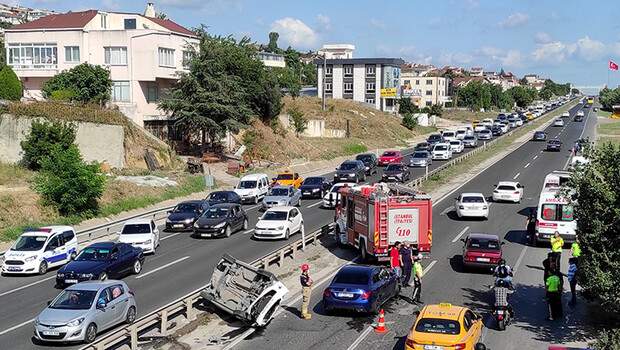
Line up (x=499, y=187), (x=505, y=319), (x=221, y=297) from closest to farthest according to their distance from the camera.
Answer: (x=505, y=319), (x=221, y=297), (x=499, y=187)

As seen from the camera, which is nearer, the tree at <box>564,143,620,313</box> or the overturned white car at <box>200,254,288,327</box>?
the tree at <box>564,143,620,313</box>

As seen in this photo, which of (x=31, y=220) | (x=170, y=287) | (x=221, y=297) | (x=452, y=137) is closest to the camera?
(x=221, y=297)

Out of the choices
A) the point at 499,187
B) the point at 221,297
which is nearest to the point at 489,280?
the point at 221,297

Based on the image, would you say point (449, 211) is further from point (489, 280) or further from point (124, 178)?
point (124, 178)

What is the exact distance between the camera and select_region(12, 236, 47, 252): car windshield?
2747cm

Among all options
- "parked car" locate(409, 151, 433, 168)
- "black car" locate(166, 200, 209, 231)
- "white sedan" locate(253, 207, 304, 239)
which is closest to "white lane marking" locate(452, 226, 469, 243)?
"white sedan" locate(253, 207, 304, 239)

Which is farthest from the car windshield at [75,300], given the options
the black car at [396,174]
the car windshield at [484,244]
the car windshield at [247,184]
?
the black car at [396,174]

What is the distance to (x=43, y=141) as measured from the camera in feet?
149

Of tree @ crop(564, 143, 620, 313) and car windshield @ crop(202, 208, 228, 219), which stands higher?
tree @ crop(564, 143, 620, 313)

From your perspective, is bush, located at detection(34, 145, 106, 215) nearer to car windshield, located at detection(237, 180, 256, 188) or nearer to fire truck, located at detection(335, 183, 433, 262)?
car windshield, located at detection(237, 180, 256, 188)

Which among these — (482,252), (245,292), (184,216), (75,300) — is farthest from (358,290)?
(184,216)

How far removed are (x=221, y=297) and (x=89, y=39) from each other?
4972 cm

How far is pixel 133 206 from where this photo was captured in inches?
1667

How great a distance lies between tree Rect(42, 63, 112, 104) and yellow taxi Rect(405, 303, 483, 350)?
1879 inches
